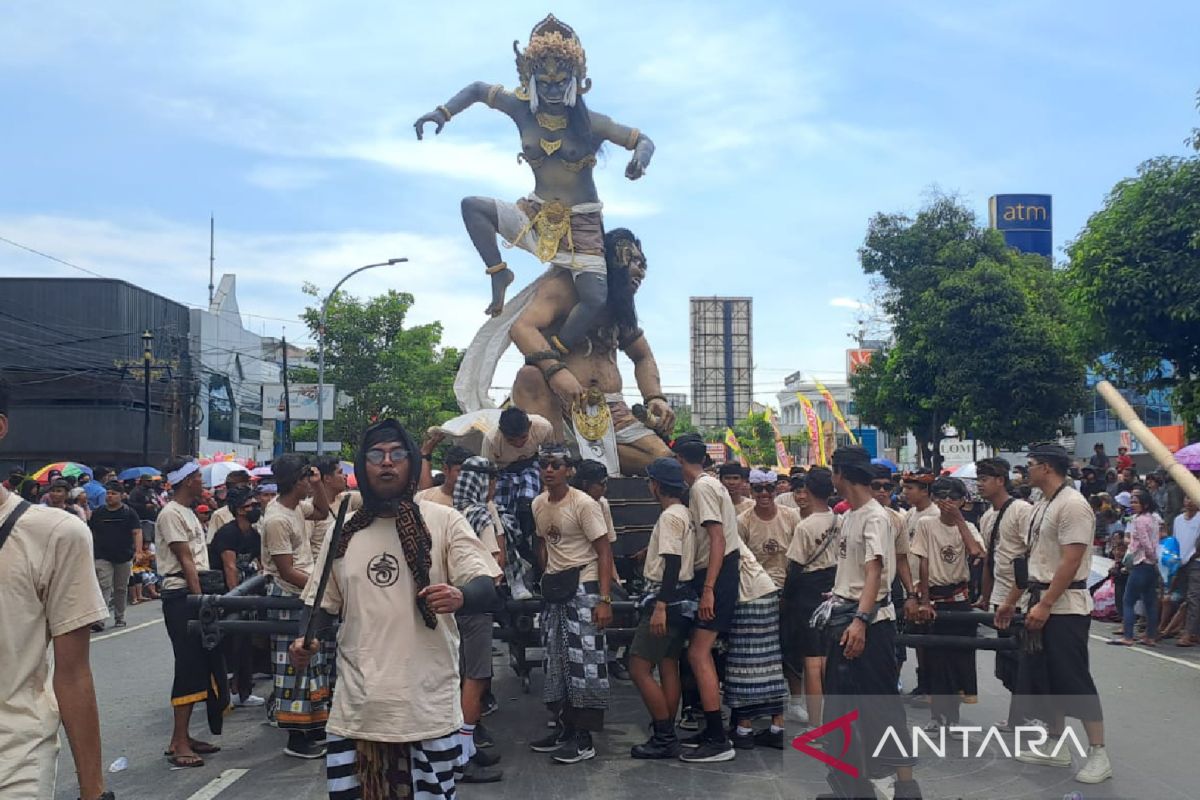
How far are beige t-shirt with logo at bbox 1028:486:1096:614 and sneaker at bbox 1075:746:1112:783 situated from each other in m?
0.80

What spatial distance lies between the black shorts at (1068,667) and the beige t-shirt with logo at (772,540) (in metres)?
2.42

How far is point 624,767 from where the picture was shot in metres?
6.53

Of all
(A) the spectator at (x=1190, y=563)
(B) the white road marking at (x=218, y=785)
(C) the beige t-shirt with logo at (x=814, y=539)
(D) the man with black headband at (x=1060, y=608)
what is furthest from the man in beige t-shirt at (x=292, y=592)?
(A) the spectator at (x=1190, y=563)

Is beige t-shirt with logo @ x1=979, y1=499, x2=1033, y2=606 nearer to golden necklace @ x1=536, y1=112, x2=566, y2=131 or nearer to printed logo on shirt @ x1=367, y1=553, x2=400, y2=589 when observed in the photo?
printed logo on shirt @ x1=367, y1=553, x2=400, y2=589

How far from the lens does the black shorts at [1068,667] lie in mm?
6105

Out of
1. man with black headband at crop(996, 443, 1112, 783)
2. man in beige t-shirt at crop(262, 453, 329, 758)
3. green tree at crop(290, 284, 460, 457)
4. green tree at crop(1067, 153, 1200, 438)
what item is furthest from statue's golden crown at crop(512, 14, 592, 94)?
green tree at crop(290, 284, 460, 457)

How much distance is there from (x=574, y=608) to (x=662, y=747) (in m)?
1.02

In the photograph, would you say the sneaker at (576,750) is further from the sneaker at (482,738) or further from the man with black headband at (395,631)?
the man with black headband at (395,631)

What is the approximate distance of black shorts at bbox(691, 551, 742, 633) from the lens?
21.6 ft

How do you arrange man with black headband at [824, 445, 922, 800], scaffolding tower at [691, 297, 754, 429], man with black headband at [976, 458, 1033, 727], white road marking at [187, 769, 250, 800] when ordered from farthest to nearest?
scaffolding tower at [691, 297, 754, 429] → man with black headband at [976, 458, 1033, 727] → white road marking at [187, 769, 250, 800] → man with black headband at [824, 445, 922, 800]

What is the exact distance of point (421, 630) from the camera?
381cm

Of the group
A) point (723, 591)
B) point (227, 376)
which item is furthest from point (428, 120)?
point (227, 376)

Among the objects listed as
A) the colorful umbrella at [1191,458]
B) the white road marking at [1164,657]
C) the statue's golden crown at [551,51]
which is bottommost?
the white road marking at [1164,657]

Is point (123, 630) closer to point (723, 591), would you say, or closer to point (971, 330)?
point (723, 591)
